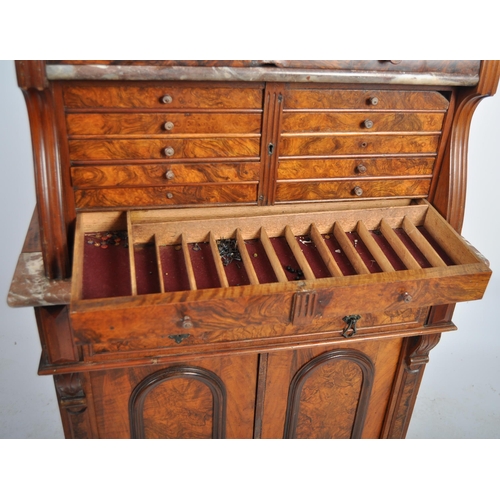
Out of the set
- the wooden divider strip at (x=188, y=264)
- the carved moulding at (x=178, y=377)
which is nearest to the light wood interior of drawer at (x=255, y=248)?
the wooden divider strip at (x=188, y=264)

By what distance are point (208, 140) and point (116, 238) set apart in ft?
1.46

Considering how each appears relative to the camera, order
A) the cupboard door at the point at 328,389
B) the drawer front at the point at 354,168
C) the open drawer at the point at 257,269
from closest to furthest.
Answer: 1. the open drawer at the point at 257,269
2. the drawer front at the point at 354,168
3. the cupboard door at the point at 328,389

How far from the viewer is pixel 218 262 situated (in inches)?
78.0

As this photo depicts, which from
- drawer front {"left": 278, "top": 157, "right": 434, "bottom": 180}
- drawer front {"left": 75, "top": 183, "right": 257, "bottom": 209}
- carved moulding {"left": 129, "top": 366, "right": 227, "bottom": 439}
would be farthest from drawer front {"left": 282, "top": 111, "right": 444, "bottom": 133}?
carved moulding {"left": 129, "top": 366, "right": 227, "bottom": 439}

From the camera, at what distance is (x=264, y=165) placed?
213cm

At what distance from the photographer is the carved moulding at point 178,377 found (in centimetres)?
221

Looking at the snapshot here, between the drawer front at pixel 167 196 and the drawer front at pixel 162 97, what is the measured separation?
0.28m

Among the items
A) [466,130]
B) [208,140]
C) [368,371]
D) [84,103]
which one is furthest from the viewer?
[368,371]

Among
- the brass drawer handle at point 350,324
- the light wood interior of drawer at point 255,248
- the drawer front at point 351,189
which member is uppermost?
the drawer front at point 351,189

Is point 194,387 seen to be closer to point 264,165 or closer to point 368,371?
point 368,371

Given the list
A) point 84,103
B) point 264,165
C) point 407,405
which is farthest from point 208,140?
point 407,405

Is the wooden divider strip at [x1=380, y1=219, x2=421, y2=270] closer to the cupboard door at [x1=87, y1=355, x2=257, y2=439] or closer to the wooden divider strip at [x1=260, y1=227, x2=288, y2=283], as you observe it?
the wooden divider strip at [x1=260, y1=227, x2=288, y2=283]

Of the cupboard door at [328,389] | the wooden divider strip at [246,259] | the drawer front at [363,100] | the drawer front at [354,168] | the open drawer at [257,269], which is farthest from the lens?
the cupboard door at [328,389]

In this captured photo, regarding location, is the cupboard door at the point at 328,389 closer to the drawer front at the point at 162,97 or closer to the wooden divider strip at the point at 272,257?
the wooden divider strip at the point at 272,257
